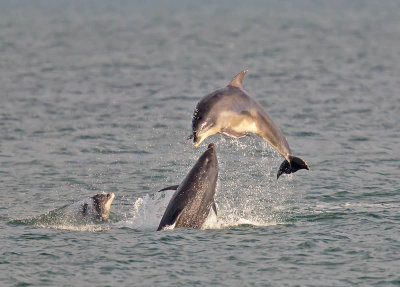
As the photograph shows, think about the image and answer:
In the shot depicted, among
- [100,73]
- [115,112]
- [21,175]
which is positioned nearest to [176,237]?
[21,175]

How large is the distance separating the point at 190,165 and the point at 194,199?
7377mm

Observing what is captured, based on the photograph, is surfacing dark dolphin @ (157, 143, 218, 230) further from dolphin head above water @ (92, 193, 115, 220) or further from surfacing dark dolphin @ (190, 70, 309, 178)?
dolphin head above water @ (92, 193, 115, 220)

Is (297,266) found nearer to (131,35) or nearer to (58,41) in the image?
(58,41)

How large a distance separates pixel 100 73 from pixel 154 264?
28586 millimetres

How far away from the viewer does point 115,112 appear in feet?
108

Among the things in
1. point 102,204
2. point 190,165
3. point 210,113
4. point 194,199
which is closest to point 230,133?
point 210,113

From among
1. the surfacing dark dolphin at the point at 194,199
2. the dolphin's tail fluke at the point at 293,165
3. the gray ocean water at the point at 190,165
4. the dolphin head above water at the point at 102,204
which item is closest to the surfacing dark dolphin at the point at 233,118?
the dolphin's tail fluke at the point at 293,165

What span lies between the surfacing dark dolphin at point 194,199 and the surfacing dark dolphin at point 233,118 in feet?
4.67

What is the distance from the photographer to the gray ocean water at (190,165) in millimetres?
16422

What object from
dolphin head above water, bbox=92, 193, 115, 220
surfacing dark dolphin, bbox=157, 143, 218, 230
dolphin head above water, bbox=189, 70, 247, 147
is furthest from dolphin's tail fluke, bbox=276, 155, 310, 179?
dolphin head above water, bbox=92, 193, 115, 220

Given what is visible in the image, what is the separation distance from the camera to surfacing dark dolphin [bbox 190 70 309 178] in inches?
648

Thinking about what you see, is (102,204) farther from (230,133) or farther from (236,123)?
(236,123)

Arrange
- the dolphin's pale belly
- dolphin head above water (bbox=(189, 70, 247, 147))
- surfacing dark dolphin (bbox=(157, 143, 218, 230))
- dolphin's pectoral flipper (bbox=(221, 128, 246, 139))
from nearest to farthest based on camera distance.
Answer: dolphin head above water (bbox=(189, 70, 247, 147)) < the dolphin's pale belly < dolphin's pectoral flipper (bbox=(221, 128, 246, 139)) < surfacing dark dolphin (bbox=(157, 143, 218, 230))

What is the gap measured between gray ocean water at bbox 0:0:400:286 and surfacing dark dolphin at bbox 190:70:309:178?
1.96 meters
